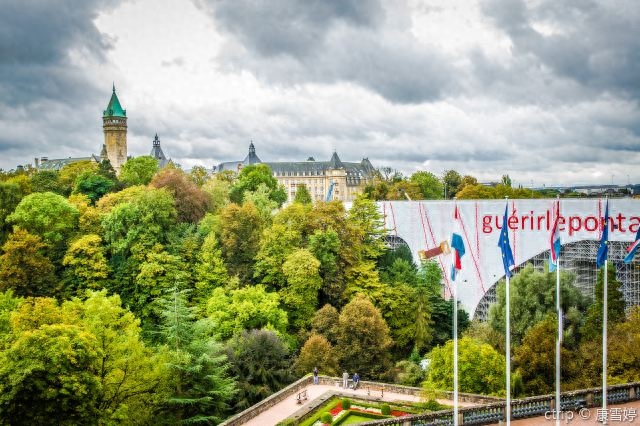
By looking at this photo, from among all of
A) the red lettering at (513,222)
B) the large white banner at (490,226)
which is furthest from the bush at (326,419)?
the red lettering at (513,222)

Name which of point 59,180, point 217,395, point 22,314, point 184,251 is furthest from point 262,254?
point 59,180

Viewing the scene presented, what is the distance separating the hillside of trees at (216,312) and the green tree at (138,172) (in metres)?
6.85

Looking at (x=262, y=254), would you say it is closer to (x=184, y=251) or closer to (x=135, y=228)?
(x=184, y=251)

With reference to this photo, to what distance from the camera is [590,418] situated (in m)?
21.0

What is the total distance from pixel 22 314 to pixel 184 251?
18185 mm

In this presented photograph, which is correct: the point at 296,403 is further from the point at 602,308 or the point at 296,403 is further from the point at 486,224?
the point at 486,224

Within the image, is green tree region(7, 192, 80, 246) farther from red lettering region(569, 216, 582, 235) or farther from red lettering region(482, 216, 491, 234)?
red lettering region(569, 216, 582, 235)

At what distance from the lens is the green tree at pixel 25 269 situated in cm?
4012

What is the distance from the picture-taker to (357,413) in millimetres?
27594

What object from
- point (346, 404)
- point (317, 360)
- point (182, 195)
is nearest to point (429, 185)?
point (182, 195)

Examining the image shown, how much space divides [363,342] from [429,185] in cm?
5314

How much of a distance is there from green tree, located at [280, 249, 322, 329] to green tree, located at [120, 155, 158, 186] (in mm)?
28207

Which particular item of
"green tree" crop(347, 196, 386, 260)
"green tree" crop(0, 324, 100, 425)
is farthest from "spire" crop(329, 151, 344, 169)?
"green tree" crop(0, 324, 100, 425)

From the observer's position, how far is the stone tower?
117875mm
